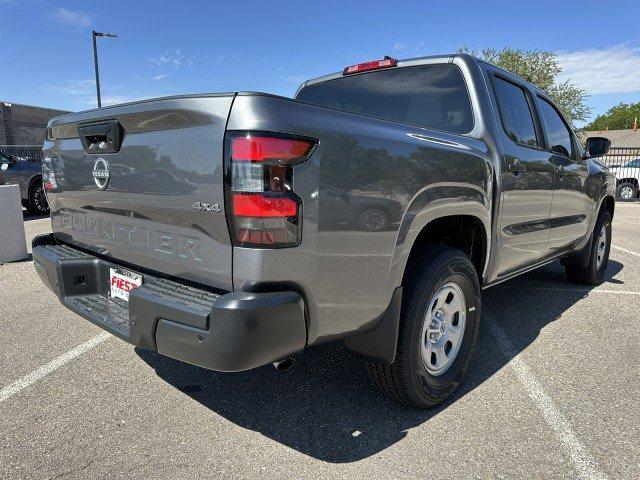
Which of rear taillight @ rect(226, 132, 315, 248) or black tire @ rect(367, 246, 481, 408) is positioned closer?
rear taillight @ rect(226, 132, 315, 248)

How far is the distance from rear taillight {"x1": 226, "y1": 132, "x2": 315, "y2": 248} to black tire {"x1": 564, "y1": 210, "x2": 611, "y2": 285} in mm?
4448

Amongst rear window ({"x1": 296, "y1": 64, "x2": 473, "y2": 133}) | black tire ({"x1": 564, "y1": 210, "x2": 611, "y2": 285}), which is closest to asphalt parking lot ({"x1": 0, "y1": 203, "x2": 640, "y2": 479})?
black tire ({"x1": 564, "y1": 210, "x2": 611, "y2": 285})

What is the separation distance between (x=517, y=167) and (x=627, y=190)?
18.4m

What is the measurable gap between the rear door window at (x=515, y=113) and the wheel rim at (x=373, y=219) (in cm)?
167

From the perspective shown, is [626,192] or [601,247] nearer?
[601,247]

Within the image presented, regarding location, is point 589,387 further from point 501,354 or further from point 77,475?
point 77,475

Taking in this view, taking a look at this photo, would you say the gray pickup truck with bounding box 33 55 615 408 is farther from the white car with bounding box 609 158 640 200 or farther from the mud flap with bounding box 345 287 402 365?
the white car with bounding box 609 158 640 200

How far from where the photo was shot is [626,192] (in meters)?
18.2

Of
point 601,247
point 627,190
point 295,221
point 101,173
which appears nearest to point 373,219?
point 295,221

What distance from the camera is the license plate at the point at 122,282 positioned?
2.21m

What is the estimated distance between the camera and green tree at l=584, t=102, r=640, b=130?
90.7 meters

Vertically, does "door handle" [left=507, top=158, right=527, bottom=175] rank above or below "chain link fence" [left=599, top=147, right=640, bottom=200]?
above

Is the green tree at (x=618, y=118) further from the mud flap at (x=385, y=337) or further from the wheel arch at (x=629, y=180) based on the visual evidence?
the mud flap at (x=385, y=337)

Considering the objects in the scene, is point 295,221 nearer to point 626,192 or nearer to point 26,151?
point 626,192
